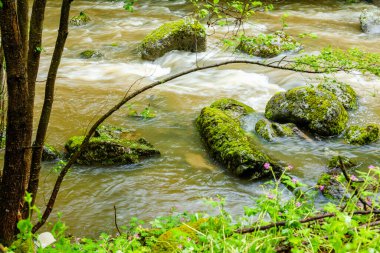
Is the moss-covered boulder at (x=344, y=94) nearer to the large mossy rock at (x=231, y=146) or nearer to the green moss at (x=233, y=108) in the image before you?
the green moss at (x=233, y=108)

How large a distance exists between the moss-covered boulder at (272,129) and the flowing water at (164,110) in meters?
0.18

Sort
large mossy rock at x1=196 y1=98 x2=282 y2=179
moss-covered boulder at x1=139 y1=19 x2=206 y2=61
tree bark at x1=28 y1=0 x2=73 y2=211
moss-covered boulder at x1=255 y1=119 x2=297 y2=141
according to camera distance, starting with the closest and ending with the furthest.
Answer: tree bark at x1=28 y1=0 x2=73 y2=211, large mossy rock at x1=196 y1=98 x2=282 y2=179, moss-covered boulder at x1=255 y1=119 x2=297 y2=141, moss-covered boulder at x1=139 y1=19 x2=206 y2=61

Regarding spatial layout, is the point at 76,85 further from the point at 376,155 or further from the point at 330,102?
the point at 376,155

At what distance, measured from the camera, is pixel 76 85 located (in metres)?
9.84

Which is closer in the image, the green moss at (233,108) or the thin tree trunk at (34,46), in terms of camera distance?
the thin tree trunk at (34,46)

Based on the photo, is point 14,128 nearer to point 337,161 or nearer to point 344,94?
point 337,161

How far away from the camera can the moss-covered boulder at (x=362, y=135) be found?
681 centimetres

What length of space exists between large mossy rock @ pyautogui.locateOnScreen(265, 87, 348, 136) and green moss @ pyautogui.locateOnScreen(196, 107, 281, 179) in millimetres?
920

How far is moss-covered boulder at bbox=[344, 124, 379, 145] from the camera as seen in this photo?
268 inches

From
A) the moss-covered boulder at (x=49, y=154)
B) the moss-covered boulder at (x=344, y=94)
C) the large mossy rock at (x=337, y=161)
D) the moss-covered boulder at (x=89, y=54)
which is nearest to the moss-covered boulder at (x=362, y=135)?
the large mossy rock at (x=337, y=161)

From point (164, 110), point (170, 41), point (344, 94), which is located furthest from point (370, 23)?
point (164, 110)

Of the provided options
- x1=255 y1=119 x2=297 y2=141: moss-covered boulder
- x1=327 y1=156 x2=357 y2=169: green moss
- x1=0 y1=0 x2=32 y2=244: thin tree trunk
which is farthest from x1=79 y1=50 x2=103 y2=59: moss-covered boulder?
x1=0 y1=0 x2=32 y2=244: thin tree trunk

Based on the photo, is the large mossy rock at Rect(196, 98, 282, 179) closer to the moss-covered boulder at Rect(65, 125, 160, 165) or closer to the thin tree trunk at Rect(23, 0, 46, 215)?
the moss-covered boulder at Rect(65, 125, 160, 165)

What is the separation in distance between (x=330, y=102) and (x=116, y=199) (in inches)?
170
